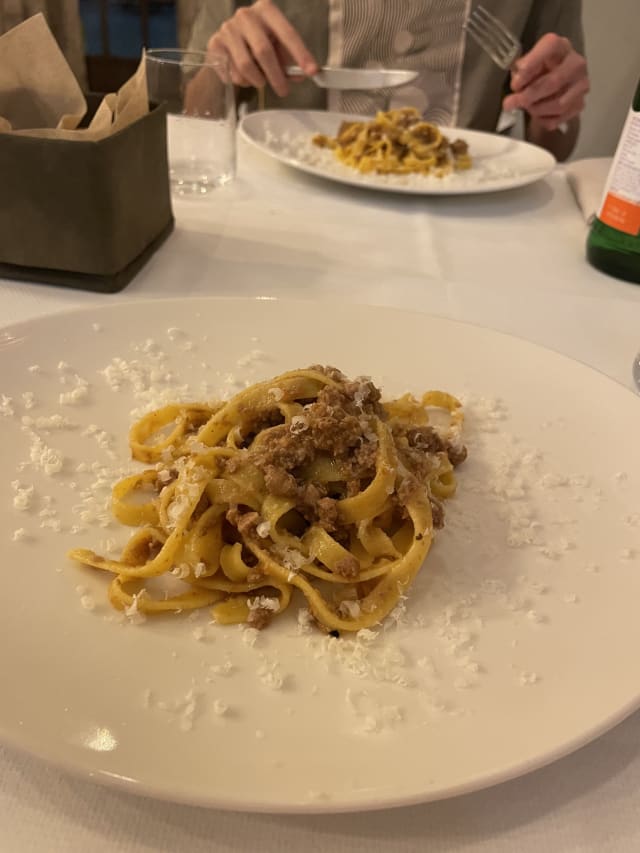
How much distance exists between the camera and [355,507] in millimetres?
860

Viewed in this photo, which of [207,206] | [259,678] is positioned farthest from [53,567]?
[207,206]

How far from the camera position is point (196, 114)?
192 centimetres

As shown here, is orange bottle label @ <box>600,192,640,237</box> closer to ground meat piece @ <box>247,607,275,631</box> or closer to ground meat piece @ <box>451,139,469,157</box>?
ground meat piece @ <box>451,139,469,157</box>

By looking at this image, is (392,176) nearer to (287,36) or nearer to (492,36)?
(287,36)

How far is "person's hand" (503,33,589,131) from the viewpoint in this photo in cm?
249

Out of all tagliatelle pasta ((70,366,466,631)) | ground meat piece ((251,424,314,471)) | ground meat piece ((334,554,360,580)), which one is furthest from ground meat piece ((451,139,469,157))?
ground meat piece ((334,554,360,580))

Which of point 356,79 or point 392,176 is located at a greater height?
point 356,79

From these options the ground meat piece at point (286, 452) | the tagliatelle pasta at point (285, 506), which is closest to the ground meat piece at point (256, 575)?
the tagliatelle pasta at point (285, 506)

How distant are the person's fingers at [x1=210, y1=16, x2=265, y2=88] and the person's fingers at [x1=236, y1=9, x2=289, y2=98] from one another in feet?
0.06

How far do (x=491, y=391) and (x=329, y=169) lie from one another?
1108 mm

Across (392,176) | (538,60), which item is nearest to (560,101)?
(538,60)

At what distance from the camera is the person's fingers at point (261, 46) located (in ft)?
7.94

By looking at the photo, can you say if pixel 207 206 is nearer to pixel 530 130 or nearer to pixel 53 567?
pixel 53 567

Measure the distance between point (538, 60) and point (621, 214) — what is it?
124 centimetres
